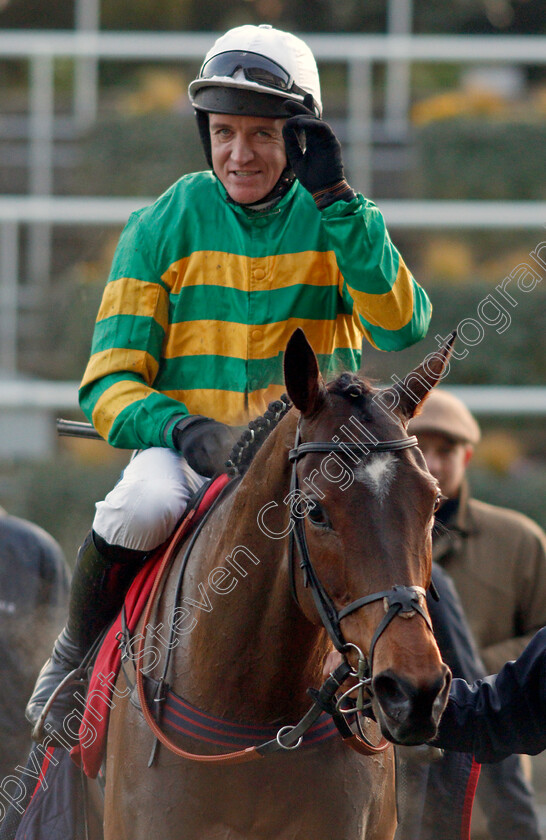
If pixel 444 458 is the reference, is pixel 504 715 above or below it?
below

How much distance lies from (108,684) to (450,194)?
8.36 metres

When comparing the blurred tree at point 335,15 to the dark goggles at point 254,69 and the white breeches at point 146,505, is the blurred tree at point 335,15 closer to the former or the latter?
the dark goggles at point 254,69

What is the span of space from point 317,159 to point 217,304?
0.51m

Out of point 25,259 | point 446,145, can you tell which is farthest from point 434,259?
point 25,259

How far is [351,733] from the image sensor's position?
2361 mm

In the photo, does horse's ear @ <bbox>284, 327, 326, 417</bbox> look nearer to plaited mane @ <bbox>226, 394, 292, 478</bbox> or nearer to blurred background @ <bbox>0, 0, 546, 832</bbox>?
plaited mane @ <bbox>226, 394, 292, 478</bbox>

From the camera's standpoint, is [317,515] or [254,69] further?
[254,69]

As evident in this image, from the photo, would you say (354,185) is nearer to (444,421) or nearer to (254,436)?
(444,421)

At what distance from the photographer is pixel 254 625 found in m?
2.40

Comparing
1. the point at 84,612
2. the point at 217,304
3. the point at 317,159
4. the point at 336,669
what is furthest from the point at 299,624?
the point at 317,159

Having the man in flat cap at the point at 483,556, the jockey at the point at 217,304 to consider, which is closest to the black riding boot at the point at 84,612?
the jockey at the point at 217,304

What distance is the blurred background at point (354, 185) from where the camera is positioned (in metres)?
8.97

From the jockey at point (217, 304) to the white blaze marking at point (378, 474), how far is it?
2.17 feet

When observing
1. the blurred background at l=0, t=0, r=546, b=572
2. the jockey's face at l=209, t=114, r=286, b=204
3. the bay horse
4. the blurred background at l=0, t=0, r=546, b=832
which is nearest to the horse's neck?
the bay horse
